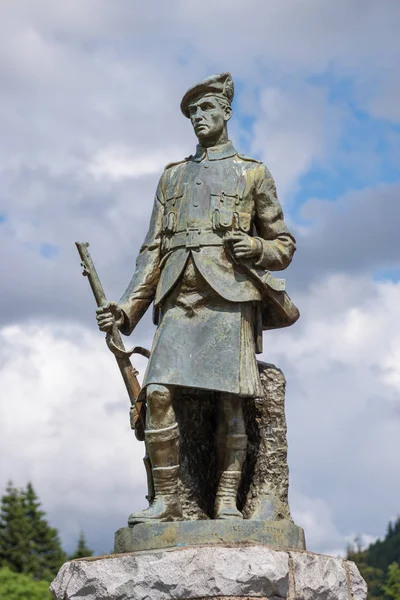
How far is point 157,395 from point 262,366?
3.51 feet

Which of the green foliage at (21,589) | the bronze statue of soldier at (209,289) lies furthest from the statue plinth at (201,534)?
the green foliage at (21,589)

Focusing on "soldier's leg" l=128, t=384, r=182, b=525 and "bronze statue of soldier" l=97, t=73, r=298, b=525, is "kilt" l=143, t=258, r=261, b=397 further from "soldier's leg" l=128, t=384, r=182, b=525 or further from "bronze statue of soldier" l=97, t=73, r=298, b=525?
"soldier's leg" l=128, t=384, r=182, b=525

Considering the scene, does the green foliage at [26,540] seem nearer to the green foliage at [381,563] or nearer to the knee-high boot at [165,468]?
the green foliage at [381,563]

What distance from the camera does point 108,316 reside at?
9.95m

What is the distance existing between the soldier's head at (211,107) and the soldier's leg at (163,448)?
7.11 ft

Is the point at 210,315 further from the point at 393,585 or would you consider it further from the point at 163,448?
the point at 393,585

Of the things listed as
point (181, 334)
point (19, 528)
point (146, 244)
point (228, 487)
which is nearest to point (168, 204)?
point (146, 244)

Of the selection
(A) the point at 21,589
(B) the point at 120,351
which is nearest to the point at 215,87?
(B) the point at 120,351

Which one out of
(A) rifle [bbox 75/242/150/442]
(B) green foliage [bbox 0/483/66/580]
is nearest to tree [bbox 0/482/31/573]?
(B) green foliage [bbox 0/483/66/580]

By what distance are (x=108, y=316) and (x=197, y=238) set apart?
953 millimetres

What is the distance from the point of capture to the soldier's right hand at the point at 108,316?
32.6ft

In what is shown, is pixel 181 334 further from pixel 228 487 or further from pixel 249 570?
pixel 249 570

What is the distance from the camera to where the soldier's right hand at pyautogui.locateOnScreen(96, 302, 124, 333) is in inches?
391

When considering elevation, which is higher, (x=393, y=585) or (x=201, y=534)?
(x=393, y=585)
